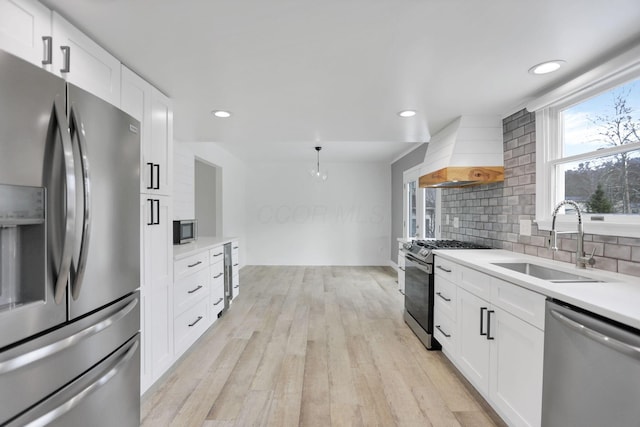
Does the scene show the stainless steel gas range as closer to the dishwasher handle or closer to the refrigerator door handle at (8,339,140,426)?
the dishwasher handle

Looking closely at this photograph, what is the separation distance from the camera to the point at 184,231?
136 inches

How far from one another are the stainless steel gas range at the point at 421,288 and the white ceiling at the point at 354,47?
1337mm

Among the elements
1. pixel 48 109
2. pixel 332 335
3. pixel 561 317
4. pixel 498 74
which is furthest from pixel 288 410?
pixel 498 74

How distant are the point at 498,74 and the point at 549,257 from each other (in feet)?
4.53

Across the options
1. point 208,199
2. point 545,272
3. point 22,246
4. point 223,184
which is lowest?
point 545,272

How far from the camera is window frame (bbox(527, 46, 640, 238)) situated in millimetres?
1648

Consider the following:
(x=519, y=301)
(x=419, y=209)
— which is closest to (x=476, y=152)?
(x=519, y=301)

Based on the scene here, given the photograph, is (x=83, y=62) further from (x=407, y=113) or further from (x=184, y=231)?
(x=407, y=113)

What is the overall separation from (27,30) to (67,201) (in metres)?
0.80

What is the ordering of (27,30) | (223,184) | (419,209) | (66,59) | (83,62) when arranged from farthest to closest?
(223,184)
(419,209)
(83,62)
(66,59)
(27,30)

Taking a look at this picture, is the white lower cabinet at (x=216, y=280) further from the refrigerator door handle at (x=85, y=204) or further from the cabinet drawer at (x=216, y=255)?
the refrigerator door handle at (x=85, y=204)

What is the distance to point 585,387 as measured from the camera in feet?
3.93

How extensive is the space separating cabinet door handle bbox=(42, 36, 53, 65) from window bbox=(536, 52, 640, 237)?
2.91 meters

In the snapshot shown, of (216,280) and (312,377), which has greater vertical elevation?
(216,280)
